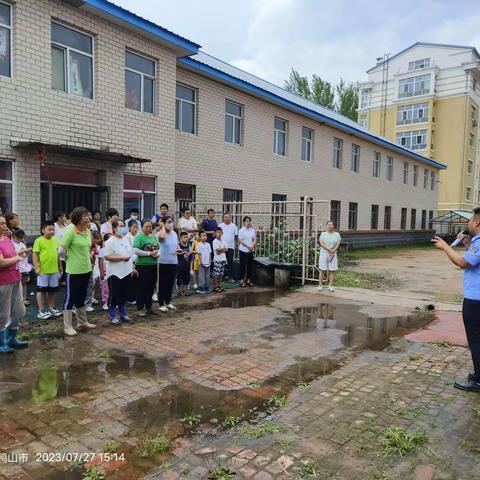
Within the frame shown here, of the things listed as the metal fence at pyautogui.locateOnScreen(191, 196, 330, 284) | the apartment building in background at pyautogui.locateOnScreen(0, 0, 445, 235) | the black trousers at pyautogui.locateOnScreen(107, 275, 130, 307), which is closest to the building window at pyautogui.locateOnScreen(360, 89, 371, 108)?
the apartment building in background at pyautogui.locateOnScreen(0, 0, 445, 235)

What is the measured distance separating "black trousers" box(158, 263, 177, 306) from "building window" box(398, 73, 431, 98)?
138 feet

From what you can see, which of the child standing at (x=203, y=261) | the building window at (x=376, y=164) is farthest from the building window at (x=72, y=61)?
the building window at (x=376, y=164)

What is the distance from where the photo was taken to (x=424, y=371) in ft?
16.3

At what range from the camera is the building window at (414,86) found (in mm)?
42009

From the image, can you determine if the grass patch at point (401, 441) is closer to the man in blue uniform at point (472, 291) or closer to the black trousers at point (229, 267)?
the man in blue uniform at point (472, 291)

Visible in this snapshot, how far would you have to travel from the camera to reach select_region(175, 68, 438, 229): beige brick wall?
13.4 m

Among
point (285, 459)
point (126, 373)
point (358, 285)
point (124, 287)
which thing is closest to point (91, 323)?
point (124, 287)

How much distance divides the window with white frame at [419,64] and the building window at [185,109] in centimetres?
3765

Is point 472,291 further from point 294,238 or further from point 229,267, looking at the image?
point 229,267

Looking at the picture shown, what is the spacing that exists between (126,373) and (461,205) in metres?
43.2

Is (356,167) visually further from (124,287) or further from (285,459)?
(285,459)

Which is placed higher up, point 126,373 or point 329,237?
point 329,237

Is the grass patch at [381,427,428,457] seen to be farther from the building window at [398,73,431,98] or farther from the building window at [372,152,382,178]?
the building window at [398,73,431,98]

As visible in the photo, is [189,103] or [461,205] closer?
[189,103]
